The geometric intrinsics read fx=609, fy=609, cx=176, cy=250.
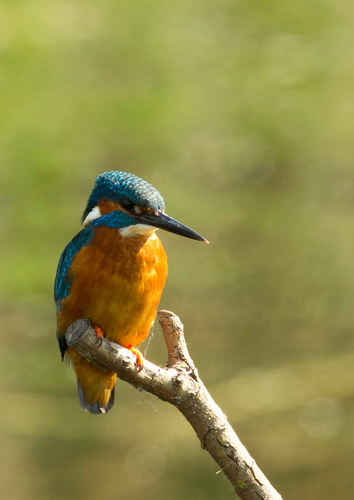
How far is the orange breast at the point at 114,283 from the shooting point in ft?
6.51

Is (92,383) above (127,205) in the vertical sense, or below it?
below

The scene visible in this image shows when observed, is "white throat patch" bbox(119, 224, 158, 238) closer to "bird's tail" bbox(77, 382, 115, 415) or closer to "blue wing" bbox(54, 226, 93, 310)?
"blue wing" bbox(54, 226, 93, 310)

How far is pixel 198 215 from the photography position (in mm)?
4582

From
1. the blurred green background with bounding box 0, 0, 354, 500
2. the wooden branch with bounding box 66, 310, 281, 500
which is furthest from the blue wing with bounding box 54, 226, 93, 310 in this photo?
the blurred green background with bounding box 0, 0, 354, 500

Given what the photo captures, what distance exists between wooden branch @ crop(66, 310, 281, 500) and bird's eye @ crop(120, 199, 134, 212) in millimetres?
445

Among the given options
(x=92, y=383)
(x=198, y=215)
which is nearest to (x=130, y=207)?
(x=92, y=383)

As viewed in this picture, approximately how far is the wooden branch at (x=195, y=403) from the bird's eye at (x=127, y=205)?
0.44m

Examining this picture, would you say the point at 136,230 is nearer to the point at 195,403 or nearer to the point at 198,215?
the point at 195,403

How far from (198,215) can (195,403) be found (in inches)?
117

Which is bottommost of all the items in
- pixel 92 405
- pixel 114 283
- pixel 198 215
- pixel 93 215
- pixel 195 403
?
pixel 195 403

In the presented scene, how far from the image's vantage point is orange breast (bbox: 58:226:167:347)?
78.1 inches

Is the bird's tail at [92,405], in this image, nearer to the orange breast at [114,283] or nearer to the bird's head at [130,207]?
the orange breast at [114,283]

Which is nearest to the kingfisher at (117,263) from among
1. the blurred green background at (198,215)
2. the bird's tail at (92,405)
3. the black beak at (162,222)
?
the black beak at (162,222)

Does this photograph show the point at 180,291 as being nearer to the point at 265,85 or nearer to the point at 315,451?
the point at 315,451
